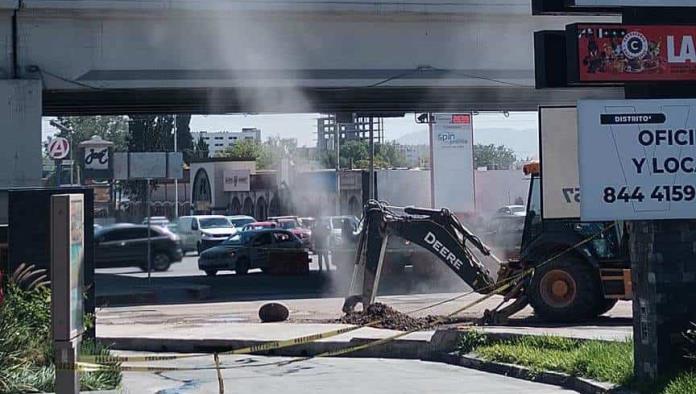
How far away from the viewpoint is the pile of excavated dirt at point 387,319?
19.7 m

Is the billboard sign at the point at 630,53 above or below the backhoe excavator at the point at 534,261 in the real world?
above

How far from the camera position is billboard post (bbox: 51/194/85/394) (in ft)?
33.0

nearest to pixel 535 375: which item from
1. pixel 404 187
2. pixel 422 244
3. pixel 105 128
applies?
pixel 422 244

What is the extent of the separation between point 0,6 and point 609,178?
1779cm

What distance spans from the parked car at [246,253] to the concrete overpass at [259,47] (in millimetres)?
9856

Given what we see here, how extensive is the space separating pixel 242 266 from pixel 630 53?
27852 millimetres

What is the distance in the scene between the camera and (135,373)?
15.5 metres

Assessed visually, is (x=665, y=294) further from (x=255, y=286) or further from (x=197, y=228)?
(x=197, y=228)

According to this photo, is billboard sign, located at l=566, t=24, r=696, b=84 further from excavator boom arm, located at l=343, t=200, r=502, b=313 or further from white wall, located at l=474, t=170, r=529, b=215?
white wall, located at l=474, t=170, r=529, b=215

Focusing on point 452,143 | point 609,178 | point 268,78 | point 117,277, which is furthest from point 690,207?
point 452,143

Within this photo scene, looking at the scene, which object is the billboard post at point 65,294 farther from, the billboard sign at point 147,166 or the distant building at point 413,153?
the distant building at point 413,153

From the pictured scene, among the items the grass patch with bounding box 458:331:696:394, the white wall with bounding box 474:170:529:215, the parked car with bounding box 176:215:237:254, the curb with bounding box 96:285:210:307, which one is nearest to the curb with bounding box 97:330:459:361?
the grass patch with bounding box 458:331:696:394

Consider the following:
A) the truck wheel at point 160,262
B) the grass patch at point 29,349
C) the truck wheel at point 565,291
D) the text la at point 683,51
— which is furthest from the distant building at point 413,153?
the text la at point 683,51

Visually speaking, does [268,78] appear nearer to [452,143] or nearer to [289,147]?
[452,143]
